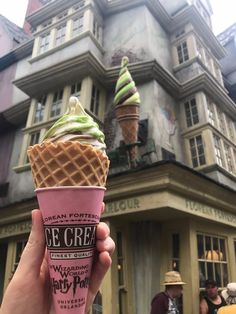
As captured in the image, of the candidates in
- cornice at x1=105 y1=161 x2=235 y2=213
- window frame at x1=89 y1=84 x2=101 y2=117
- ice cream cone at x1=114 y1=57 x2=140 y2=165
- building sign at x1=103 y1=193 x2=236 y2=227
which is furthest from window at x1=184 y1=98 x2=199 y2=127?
building sign at x1=103 y1=193 x2=236 y2=227

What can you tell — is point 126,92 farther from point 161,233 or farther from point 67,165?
point 67,165

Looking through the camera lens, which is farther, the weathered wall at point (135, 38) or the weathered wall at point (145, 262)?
the weathered wall at point (135, 38)

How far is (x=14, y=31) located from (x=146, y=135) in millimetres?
14801

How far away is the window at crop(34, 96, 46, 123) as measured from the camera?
11.6m

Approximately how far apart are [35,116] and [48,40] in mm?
3675

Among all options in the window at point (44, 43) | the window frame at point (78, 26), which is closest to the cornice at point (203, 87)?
the window frame at point (78, 26)

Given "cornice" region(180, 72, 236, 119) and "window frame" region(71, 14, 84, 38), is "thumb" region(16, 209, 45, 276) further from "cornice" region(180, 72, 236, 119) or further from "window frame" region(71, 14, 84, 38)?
→ "window frame" region(71, 14, 84, 38)

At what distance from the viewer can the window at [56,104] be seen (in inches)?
437

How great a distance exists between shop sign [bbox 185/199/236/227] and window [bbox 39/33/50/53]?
925 centimetres

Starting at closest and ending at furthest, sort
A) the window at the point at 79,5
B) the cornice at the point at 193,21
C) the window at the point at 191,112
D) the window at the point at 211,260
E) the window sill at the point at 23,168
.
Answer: the window at the point at 211,260, the window sill at the point at 23,168, the window at the point at 191,112, the window at the point at 79,5, the cornice at the point at 193,21

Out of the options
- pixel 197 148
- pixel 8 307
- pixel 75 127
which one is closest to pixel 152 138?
pixel 197 148

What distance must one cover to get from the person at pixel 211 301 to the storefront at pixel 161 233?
1.78 feet

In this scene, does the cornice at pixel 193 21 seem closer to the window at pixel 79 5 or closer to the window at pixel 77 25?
the window at pixel 79 5

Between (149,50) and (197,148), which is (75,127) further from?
(149,50)
